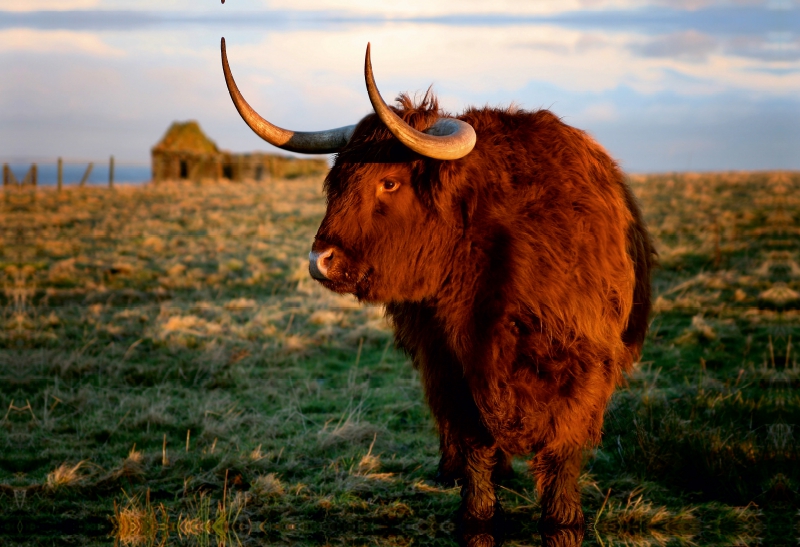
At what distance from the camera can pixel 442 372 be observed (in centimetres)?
396

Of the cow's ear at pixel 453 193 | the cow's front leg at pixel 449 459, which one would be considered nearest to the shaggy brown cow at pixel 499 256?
the cow's ear at pixel 453 193

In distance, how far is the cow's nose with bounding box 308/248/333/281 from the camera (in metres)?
3.40

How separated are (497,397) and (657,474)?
2.19 meters

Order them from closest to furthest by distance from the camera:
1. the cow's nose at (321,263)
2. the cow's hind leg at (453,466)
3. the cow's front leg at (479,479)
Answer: the cow's nose at (321,263) < the cow's front leg at (479,479) < the cow's hind leg at (453,466)

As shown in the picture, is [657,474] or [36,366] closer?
[657,474]

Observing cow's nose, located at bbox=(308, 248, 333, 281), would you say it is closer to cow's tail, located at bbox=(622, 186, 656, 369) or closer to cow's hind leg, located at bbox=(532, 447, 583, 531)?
cow's hind leg, located at bbox=(532, 447, 583, 531)

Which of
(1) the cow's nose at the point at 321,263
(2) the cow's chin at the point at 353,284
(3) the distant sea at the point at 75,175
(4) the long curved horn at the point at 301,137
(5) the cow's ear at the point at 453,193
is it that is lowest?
(3) the distant sea at the point at 75,175

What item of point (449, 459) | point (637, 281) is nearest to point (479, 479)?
point (449, 459)

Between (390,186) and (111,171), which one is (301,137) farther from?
(111,171)

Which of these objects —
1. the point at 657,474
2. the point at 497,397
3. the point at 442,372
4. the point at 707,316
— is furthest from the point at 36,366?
the point at 707,316

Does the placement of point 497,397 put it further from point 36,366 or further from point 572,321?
point 36,366

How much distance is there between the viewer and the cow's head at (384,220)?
349 cm

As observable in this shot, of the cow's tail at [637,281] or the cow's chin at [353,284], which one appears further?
the cow's tail at [637,281]

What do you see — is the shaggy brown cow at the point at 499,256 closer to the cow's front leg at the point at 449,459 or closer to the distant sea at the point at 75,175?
the cow's front leg at the point at 449,459
